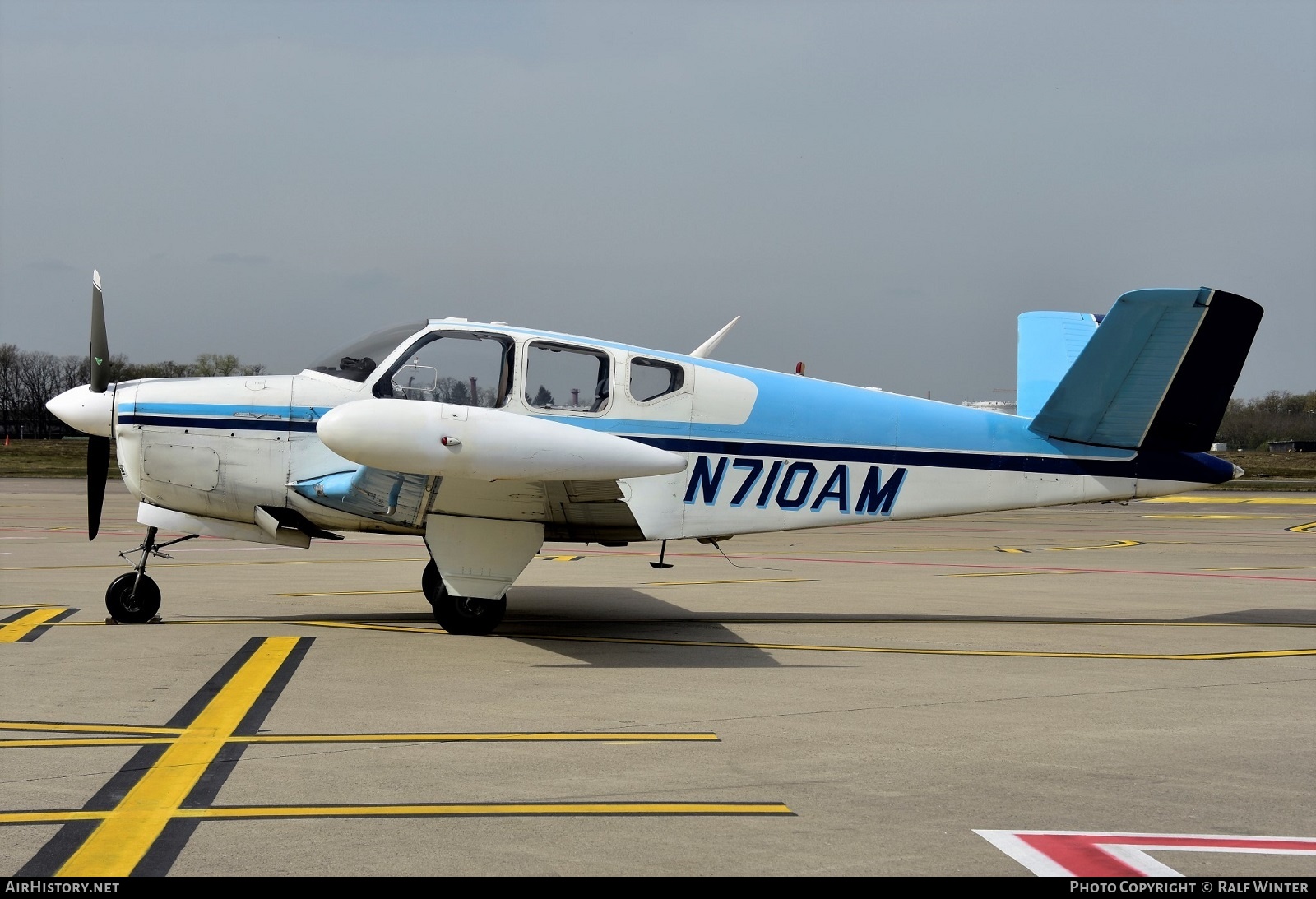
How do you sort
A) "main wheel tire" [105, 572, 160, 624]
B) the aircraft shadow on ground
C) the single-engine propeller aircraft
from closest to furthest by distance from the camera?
the single-engine propeller aircraft, "main wheel tire" [105, 572, 160, 624], the aircraft shadow on ground

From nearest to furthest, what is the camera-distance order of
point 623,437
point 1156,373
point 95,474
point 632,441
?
point 632,441 < point 623,437 < point 95,474 < point 1156,373

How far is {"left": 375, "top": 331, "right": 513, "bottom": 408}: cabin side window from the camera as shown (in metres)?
9.29

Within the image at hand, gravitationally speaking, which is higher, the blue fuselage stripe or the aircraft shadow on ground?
the blue fuselage stripe

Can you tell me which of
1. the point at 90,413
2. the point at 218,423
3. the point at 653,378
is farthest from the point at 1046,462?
the point at 90,413

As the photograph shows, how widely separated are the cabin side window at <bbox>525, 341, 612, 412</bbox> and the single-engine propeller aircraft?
0.05 feet

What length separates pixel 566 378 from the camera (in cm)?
950

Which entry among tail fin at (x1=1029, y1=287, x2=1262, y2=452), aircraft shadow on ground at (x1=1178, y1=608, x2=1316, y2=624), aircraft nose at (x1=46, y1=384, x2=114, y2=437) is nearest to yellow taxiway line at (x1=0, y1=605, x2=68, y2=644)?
aircraft nose at (x1=46, y1=384, x2=114, y2=437)

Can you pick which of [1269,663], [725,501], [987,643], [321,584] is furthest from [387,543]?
[1269,663]

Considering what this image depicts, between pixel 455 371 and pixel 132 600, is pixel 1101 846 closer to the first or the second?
pixel 455 371

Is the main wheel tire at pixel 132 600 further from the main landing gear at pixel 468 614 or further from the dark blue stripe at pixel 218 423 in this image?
the main landing gear at pixel 468 614

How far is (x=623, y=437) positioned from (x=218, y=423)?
344cm

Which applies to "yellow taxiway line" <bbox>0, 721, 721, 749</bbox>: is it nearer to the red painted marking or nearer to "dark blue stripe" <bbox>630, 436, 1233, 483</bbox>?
the red painted marking

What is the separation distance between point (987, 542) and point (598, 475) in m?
16.6
